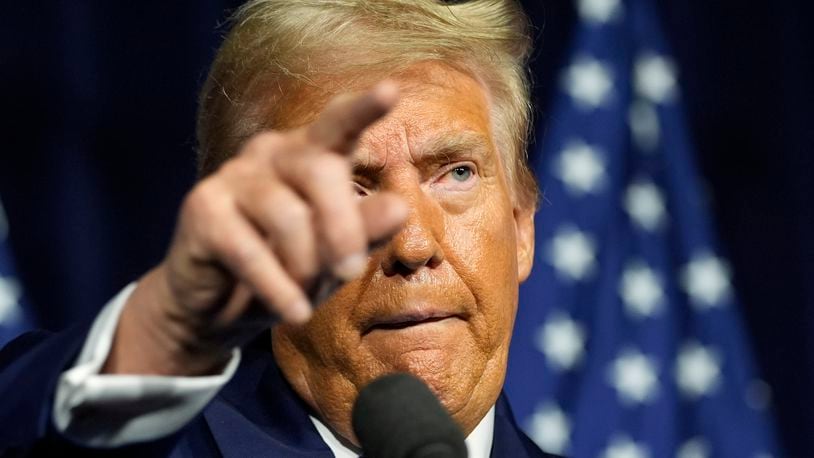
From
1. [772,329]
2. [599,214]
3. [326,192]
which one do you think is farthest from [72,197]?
[772,329]

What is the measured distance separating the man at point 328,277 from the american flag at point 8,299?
442 millimetres

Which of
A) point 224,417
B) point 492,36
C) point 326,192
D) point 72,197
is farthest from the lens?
point 72,197

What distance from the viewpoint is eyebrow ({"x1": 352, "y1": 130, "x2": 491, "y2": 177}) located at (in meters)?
1.62

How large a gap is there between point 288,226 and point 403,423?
224 millimetres

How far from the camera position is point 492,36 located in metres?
1.89

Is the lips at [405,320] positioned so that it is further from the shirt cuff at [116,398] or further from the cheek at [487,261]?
the shirt cuff at [116,398]

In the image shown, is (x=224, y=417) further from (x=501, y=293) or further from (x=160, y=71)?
(x=160, y=71)

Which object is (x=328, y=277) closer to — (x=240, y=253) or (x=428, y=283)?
(x=240, y=253)

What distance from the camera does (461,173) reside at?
1679 millimetres

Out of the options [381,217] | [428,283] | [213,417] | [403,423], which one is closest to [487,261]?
[428,283]

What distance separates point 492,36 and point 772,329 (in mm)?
1279

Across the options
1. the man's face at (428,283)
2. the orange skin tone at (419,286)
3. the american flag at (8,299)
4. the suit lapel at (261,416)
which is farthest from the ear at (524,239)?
the american flag at (8,299)

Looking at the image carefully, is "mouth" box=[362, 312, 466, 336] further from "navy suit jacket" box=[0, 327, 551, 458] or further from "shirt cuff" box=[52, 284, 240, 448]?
"shirt cuff" box=[52, 284, 240, 448]

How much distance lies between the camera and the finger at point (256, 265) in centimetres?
80
